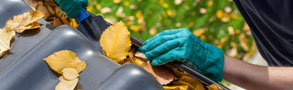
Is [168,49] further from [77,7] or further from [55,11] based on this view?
[55,11]

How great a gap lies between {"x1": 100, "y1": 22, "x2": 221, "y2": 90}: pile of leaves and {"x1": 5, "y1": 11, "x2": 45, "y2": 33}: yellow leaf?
0.29m

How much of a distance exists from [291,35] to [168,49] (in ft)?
2.27

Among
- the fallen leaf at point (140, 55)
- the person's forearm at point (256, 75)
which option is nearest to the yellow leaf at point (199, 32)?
the person's forearm at point (256, 75)

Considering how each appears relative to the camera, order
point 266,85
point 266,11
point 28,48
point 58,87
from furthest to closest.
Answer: point 266,11 < point 266,85 < point 28,48 < point 58,87

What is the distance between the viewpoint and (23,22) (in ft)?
3.77

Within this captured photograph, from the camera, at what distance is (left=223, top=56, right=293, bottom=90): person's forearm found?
1421 millimetres

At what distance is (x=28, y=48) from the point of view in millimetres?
1079

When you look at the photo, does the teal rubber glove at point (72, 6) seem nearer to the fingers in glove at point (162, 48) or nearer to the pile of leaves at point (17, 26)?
the pile of leaves at point (17, 26)

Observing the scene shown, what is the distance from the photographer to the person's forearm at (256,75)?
142 centimetres

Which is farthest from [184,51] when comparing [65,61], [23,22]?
[23,22]

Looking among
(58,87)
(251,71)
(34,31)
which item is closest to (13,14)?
(34,31)

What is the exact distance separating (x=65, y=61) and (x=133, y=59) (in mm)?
334

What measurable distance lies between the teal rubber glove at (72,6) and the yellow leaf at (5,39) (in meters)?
0.29

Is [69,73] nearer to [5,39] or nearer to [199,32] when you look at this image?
[5,39]
